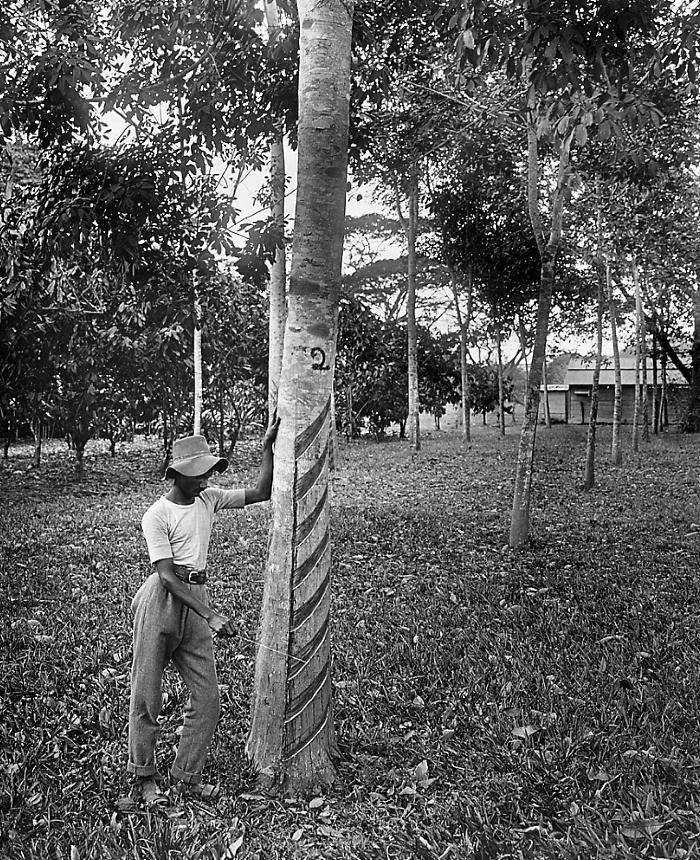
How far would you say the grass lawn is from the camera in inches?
131

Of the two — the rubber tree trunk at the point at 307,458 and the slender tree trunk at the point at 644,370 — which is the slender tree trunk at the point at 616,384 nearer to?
the slender tree trunk at the point at 644,370

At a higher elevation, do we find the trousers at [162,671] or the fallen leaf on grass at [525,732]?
the trousers at [162,671]

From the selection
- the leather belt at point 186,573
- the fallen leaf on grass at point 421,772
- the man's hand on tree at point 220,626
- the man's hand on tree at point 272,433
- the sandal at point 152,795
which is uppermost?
the man's hand on tree at point 272,433

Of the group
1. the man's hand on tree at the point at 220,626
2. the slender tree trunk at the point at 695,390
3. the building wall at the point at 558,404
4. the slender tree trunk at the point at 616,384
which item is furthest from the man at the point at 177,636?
the building wall at the point at 558,404

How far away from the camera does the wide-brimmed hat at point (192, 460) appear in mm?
3699

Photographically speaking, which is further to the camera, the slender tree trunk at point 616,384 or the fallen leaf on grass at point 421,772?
the slender tree trunk at point 616,384

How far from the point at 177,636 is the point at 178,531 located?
49 centimetres

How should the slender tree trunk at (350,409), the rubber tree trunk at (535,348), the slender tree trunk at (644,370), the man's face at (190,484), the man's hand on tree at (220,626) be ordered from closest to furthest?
the man's hand on tree at (220,626) → the man's face at (190,484) → the rubber tree trunk at (535,348) → the slender tree trunk at (644,370) → the slender tree trunk at (350,409)

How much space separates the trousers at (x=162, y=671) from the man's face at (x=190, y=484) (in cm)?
42

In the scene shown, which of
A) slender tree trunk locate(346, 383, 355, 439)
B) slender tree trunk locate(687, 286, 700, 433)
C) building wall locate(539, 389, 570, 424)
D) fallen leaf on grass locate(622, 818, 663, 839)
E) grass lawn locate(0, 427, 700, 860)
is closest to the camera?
fallen leaf on grass locate(622, 818, 663, 839)

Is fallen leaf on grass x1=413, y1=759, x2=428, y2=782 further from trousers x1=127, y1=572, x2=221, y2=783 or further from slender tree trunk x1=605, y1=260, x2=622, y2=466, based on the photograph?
slender tree trunk x1=605, y1=260, x2=622, y2=466

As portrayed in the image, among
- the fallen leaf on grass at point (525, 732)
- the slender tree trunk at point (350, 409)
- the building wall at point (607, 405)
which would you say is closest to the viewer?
the fallen leaf on grass at point (525, 732)

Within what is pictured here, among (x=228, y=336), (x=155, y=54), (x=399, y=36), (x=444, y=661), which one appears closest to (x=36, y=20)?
(x=155, y=54)

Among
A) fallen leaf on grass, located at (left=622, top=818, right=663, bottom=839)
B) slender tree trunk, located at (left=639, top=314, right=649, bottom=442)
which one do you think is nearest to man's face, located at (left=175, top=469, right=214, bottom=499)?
fallen leaf on grass, located at (left=622, top=818, right=663, bottom=839)
